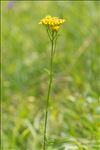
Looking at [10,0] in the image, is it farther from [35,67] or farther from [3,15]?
[35,67]

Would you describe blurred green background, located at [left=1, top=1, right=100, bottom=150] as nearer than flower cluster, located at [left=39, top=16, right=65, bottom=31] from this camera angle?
No

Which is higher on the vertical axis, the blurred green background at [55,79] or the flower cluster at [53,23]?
the flower cluster at [53,23]

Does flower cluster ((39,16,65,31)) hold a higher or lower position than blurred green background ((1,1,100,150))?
higher

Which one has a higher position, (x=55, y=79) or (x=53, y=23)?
(x=53, y=23)

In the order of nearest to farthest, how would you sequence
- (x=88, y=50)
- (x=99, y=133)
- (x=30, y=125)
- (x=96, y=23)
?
(x=99, y=133)
(x=30, y=125)
(x=88, y=50)
(x=96, y=23)

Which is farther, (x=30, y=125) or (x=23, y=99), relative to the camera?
(x=23, y=99)

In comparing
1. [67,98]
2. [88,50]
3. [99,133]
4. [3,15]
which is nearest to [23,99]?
[67,98]

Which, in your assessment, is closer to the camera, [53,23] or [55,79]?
[53,23]

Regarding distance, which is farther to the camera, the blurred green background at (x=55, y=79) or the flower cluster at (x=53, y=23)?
the blurred green background at (x=55, y=79)
